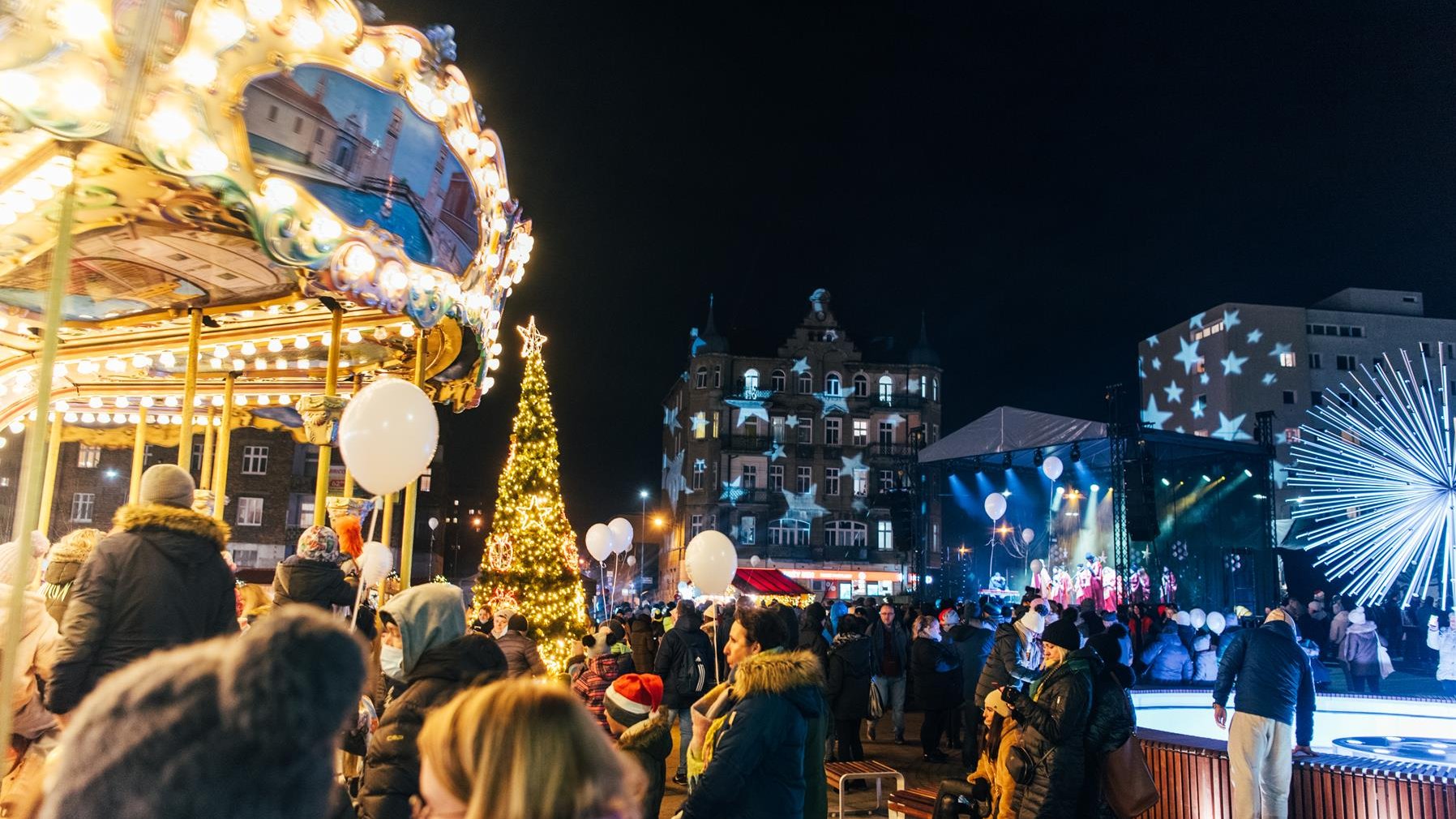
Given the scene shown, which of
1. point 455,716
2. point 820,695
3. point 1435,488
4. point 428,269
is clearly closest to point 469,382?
point 428,269

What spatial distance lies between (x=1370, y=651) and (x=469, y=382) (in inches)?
550

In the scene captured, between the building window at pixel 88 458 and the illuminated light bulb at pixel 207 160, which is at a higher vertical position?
the building window at pixel 88 458

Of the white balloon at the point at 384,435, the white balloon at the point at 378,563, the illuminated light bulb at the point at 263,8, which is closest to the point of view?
the illuminated light bulb at the point at 263,8

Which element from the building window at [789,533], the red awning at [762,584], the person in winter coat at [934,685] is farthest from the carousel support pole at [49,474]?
the building window at [789,533]

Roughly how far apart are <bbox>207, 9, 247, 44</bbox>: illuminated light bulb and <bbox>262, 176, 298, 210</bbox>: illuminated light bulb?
84cm

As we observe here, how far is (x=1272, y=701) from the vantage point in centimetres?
668

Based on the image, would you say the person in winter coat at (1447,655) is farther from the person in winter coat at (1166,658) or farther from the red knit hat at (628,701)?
the red knit hat at (628,701)

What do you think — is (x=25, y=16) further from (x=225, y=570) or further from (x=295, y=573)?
(x=295, y=573)

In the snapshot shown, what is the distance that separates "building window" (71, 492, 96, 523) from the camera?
39656 millimetres

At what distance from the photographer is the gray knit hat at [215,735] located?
119 cm

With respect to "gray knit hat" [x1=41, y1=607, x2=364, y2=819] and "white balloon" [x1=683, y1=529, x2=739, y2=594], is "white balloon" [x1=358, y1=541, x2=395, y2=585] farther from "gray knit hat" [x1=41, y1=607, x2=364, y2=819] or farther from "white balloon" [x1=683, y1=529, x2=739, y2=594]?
"gray knit hat" [x1=41, y1=607, x2=364, y2=819]

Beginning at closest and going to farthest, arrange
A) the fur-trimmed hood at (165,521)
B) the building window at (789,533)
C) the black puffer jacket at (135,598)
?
the black puffer jacket at (135,598) → the fur-trimmed hood at (165,521) → the building window at (789,533)

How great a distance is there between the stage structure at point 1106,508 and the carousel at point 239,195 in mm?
14009

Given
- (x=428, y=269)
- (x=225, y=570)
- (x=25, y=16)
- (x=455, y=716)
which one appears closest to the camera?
(x=455, y=716)
